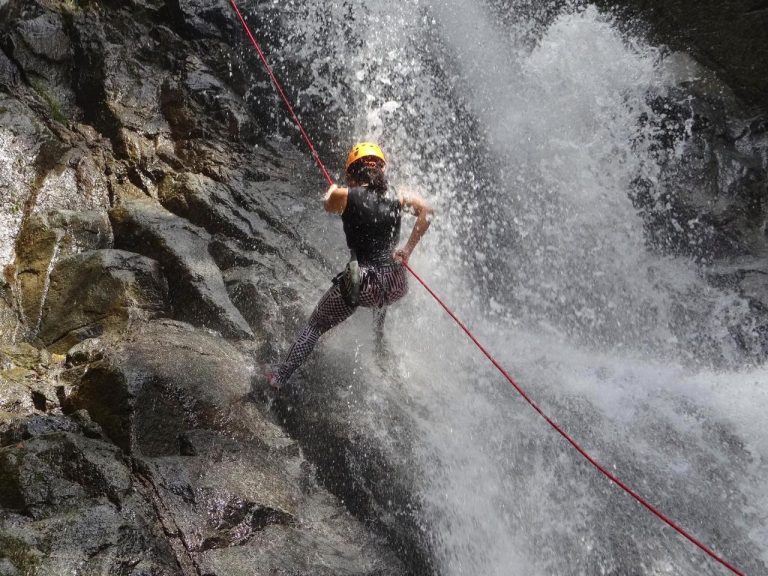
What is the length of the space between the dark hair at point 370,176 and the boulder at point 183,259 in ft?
6.04

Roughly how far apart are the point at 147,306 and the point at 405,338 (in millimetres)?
2631

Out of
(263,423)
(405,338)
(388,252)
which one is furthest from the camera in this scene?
(405,338)

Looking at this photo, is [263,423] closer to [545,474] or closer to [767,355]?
[545,474]

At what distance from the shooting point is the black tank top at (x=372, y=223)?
4508 mm

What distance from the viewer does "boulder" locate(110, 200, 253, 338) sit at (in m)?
5.18

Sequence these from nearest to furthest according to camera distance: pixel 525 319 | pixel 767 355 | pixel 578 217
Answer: pixel 767 355, pixel 525 319, pixel 578 217

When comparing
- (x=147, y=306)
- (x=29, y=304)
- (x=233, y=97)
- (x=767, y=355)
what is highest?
(x=767, y=355)

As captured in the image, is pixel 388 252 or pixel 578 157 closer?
pixel 388 252

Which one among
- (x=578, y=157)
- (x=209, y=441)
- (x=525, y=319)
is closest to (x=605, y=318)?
(x=525, y=319)

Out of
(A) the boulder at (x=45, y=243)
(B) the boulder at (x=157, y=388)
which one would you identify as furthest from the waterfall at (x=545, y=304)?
(A) the boulder at (x=45, y=243)

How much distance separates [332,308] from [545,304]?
3.65m

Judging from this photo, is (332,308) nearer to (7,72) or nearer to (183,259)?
(183,259)

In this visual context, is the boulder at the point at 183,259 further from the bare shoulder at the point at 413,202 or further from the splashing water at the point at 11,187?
the bare shoulder at the point at 413,202

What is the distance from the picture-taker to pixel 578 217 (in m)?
7.74
